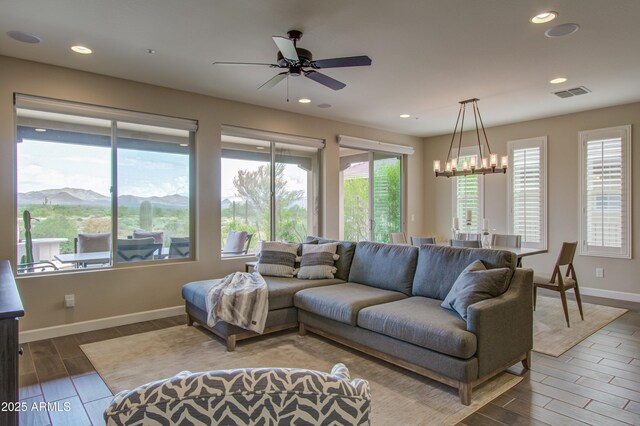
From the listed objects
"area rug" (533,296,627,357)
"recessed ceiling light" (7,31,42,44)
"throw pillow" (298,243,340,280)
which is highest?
"recessed ceiling light" (7,31,42,44)

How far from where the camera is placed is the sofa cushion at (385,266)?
12.4 feet

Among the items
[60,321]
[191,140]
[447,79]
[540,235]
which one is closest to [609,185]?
[540,235]

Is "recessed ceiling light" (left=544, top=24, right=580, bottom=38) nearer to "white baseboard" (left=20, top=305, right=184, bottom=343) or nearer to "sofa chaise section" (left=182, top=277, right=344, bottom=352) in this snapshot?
"sofa chaise section" (left=182, top=277, right=344, bottom=352)

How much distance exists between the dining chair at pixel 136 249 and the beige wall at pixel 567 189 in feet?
18.4

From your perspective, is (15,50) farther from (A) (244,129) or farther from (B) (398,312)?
(B) (398,312)

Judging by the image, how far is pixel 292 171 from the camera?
6117 mm

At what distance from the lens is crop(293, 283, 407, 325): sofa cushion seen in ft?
10.9

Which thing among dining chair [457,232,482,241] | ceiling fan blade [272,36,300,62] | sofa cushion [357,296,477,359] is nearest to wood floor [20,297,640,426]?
sofa cushion [357,296,477,359]

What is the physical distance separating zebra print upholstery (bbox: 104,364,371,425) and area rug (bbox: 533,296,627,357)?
343 centimetres

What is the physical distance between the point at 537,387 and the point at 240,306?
251cm

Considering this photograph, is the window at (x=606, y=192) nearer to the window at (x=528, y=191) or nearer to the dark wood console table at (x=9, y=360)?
the window at (x=528, y=191)

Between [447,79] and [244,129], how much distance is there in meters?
2.75

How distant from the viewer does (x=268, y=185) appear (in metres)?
5.81

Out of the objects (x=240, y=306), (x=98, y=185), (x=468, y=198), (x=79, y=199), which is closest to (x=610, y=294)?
(x=468, y=198)
